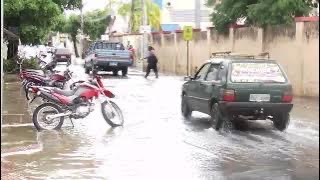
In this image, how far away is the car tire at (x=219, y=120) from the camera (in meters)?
11.7

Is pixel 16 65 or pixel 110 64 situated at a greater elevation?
pixel 16 65

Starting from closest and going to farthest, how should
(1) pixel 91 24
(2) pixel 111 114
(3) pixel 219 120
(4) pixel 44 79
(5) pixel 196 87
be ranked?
1. (3) pixel 219 120
2. (2) pixel 111 114
3. (5) pixel 196 87
4. (4) pixel 44 79
5. (1) pixel 91 24

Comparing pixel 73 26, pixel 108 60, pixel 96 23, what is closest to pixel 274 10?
pixel 108 60

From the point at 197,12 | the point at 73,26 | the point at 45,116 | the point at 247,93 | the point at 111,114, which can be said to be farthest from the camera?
the point at 73,26

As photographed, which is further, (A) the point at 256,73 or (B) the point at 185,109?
(B) the point at 185,109

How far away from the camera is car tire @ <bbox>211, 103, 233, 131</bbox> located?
1170cm

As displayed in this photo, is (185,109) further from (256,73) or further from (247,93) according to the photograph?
(247,93)

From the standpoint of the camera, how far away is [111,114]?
12.1 m

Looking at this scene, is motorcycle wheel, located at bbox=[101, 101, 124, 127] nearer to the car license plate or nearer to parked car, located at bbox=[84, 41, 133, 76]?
the car license plate

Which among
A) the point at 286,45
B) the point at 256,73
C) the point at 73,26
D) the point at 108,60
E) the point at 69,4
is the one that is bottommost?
the point at 108,60

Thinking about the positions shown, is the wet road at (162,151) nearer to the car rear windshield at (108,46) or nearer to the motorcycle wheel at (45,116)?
the motorcycle wheel at (45,116)

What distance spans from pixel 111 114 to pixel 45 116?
147cm

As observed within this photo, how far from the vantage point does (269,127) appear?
12461 mm

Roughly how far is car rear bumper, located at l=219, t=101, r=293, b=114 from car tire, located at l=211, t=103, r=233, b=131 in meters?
0.22
